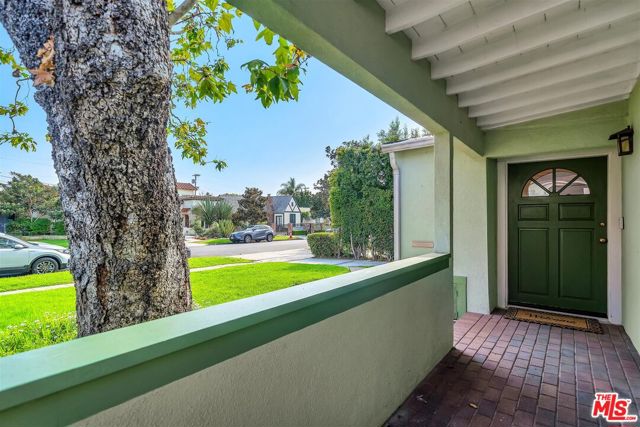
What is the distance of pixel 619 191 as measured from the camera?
3.60 meters

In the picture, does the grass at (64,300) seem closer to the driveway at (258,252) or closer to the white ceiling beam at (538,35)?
the driveway at (258,252)

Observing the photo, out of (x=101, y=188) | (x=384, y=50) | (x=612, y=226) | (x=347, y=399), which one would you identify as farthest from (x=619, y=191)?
(x=101, y=188)

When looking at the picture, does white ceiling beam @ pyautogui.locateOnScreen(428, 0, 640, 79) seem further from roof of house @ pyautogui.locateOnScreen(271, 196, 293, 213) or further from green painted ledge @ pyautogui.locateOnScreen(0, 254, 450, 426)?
roof of house @ pyautogui.locateOnScreen(271, 196, 293, 213)

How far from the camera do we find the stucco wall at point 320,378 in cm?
97

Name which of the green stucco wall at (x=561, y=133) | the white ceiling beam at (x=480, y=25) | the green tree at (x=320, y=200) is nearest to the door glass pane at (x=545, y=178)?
the green stucco wall at (x=561, y=133)

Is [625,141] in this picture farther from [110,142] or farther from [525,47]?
[110,142]

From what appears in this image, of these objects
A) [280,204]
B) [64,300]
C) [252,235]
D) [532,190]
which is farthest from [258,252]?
[280,204]

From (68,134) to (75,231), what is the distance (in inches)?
20.6

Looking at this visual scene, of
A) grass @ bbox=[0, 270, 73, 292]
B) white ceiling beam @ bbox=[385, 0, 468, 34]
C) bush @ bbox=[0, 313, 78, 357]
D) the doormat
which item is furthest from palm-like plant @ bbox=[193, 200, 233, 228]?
white ceiling beam @ bbox=[385, 0, 468, 34]

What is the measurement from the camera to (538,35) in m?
2.14

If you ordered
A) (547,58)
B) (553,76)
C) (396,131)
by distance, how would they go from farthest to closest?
(396,131) < (553,76) < (547,58)

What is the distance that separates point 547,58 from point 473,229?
7.49 ft

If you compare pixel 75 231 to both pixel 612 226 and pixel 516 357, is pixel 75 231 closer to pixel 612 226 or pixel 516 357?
pixel 516 357

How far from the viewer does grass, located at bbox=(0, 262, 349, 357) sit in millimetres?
3227
